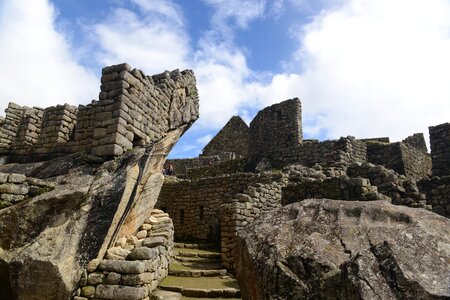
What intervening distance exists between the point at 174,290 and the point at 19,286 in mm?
3227

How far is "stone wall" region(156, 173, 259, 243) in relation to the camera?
50.4 ft

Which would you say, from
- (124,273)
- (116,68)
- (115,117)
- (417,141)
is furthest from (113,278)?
(417,141)

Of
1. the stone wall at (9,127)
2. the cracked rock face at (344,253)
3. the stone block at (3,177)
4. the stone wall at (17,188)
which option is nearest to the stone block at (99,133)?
the stone wall at (17,188)

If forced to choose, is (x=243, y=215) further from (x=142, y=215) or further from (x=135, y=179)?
(x=135, y=179)

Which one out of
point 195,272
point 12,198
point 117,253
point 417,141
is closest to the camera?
point 12,198

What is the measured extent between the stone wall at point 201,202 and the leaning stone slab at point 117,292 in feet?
28.7

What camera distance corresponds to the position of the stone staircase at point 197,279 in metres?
7.61

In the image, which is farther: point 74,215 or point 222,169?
point 222,169

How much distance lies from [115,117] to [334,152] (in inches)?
490

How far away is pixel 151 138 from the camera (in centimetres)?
948

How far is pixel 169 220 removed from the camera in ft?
30.7

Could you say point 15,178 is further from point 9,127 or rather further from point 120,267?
point 9,127

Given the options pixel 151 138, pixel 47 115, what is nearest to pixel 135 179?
pixel 151 138

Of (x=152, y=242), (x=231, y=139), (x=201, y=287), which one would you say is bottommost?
(x=201, y=287)
